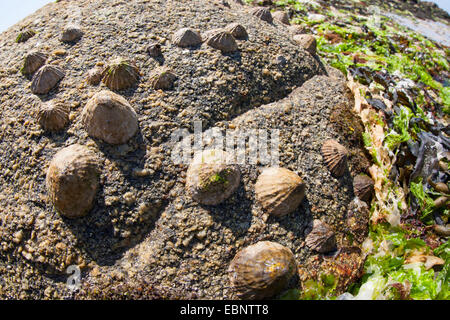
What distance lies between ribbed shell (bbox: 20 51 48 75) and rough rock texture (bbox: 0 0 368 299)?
11cm

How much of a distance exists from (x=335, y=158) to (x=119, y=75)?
2284 mm

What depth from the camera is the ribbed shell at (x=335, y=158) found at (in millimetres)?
3109

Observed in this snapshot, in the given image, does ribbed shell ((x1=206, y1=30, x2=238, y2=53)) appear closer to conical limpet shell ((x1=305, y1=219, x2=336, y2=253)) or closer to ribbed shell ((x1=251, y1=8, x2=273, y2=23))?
ribbed shell ((x1=251, y1=8, x2=273, y2=23))

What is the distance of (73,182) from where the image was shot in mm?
2523

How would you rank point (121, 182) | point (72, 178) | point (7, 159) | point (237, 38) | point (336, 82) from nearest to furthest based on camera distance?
1. point (72, 178)
2. point (121, 182)
3. point (7, 159)
4. point (237, 38)
5. point (336, 82)

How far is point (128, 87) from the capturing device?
3.13 meters

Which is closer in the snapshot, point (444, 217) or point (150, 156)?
point (150, 156)

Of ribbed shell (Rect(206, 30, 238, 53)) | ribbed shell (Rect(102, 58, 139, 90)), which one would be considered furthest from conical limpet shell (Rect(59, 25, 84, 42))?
ribbed shell (Rect(206, 30, 238, 53))

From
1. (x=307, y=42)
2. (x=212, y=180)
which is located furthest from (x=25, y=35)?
(x=307, y=42)

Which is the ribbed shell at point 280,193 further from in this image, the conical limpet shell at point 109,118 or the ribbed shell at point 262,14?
the ribbed shell at point 262,14

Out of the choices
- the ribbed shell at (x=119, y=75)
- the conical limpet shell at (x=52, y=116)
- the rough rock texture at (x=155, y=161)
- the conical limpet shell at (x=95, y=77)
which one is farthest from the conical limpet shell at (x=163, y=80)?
the conical limpet shell at (x=52, y=116)

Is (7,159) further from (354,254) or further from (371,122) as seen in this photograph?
(371,122)

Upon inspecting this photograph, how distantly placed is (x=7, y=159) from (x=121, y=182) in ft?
4.19

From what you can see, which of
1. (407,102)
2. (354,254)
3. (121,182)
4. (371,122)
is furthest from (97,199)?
(407,102)
